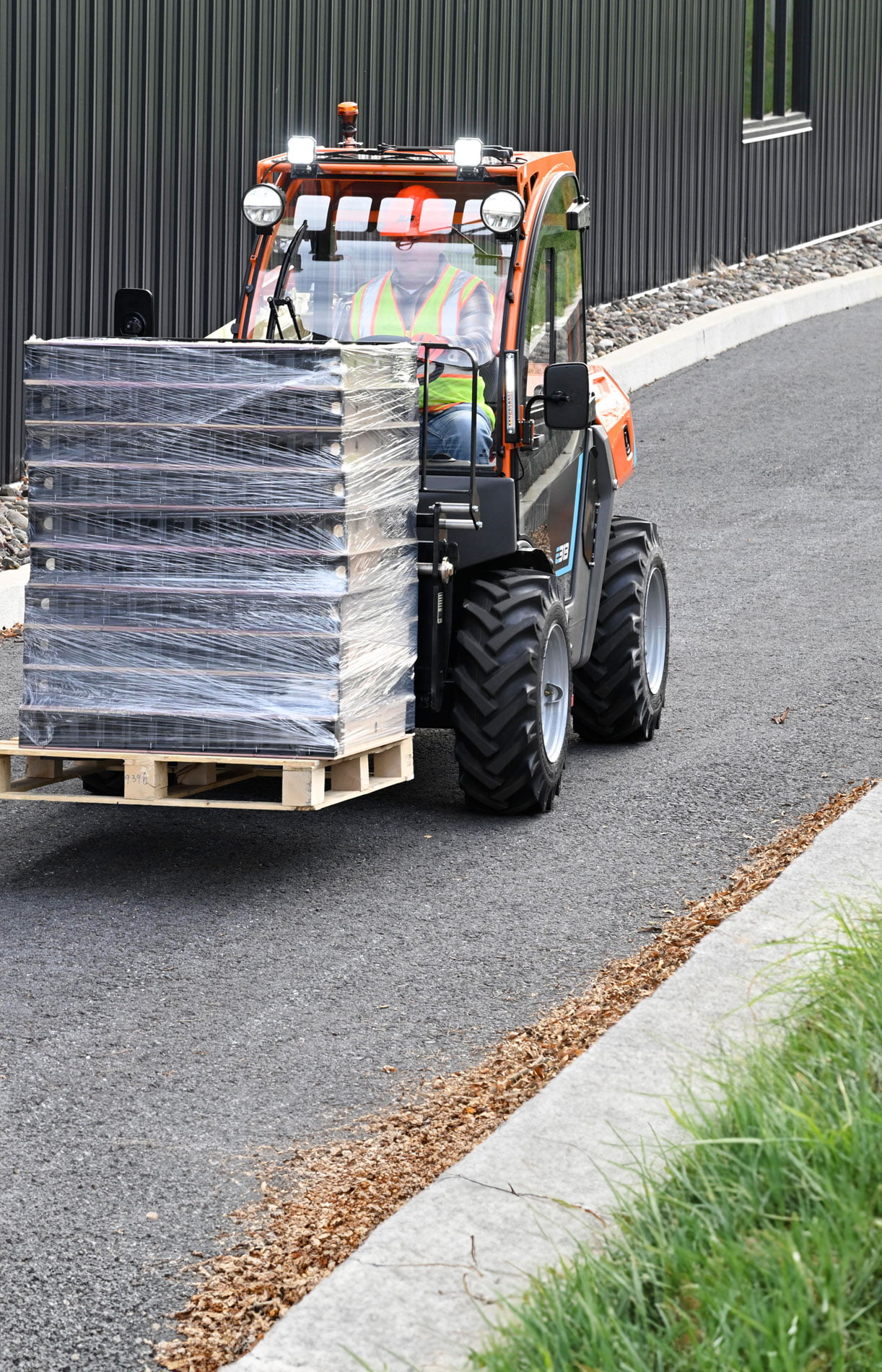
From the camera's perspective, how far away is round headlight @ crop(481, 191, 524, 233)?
22.7 ft

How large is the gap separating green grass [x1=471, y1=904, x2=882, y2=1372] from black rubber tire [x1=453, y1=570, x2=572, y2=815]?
321 centimetres

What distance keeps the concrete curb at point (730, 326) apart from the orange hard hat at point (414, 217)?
443 inches

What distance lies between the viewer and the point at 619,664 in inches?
327

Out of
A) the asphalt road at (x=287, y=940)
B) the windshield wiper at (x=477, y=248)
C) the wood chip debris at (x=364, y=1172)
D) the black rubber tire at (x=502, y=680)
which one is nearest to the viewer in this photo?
the wood chip debris at (x=364, y=1172)

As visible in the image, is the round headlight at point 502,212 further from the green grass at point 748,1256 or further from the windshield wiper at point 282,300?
the green grass at point 748,1256

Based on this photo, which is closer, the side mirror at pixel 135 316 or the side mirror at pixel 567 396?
the side mirror at pixel 567 396

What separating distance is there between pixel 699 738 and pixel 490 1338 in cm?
577

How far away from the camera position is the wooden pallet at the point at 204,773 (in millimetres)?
6047

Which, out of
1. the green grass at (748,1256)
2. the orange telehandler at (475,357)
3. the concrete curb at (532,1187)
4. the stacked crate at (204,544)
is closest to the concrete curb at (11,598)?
the orange telehandler at (475,357)

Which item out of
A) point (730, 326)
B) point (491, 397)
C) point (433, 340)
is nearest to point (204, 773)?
point (491, 397)

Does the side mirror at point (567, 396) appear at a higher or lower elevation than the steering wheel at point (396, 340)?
lower

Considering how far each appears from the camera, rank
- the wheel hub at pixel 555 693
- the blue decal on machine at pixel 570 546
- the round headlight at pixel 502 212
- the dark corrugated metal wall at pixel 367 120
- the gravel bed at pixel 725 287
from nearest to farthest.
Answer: the round headlight at pixel 502 212
the wheel hub at pixel 555 693
the blue decal on machine at pixel 570 546
the dark corrugated metal wall at pixel 367 120
the gravel bed at pixel 725 287

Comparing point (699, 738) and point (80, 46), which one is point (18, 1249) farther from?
point (80, 46)

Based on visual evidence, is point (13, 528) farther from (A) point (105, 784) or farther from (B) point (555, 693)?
(B) point (555, 693)
